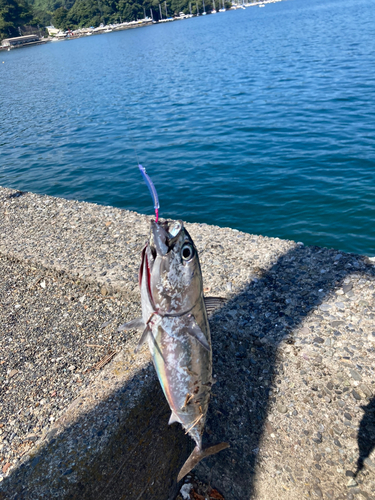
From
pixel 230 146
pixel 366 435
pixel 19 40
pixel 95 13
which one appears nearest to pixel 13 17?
pixel 19 40

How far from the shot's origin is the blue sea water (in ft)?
33.6

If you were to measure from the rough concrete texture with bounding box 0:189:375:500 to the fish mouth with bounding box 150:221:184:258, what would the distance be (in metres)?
1.63

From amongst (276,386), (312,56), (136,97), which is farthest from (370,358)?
(312,56)

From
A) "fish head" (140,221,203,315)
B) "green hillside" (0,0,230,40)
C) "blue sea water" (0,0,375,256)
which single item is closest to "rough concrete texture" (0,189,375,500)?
"fish head" (140,221,203,315)

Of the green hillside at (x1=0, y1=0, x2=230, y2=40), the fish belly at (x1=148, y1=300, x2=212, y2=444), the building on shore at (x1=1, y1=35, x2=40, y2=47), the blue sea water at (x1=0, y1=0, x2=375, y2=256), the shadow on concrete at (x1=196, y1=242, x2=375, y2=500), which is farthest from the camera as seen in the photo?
the green hillside at (x1=0, y1=0, x2=230, y2=40)

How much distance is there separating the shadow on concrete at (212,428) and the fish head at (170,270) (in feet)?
4.48

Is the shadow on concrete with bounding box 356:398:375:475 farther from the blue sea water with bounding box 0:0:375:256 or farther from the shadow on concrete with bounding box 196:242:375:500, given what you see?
the blue sea water with bounding box 0:0:375:256

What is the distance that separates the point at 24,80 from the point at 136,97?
23.3 m

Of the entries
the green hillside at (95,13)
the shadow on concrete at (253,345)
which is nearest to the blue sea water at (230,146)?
the shadow on concrete at (253,345)

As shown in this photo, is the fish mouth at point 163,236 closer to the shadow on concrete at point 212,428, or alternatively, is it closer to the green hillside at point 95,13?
the shadow on concrete at point 212,428

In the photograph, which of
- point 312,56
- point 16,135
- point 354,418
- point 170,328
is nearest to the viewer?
point 170,328

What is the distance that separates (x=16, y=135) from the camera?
20266mm

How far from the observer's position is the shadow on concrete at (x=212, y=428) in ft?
8.41

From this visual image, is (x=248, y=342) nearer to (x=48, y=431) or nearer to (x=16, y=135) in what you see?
(x=48, y=431)
